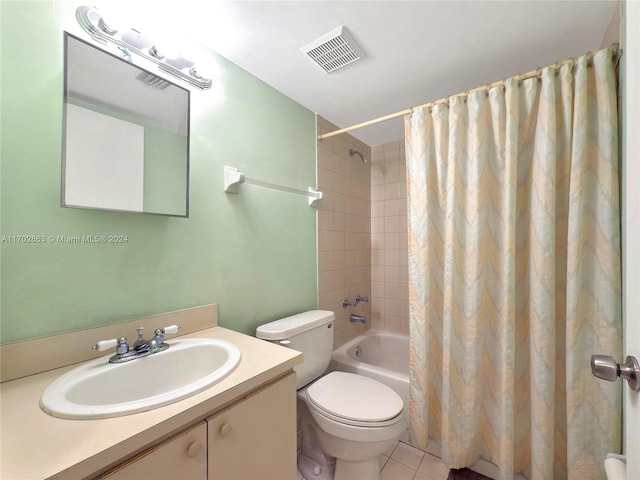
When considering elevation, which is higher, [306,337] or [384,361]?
[306,337]

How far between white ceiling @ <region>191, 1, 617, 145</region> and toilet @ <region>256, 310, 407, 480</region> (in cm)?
140

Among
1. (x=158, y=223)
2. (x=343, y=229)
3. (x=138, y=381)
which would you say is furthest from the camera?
(x=343, y=229)

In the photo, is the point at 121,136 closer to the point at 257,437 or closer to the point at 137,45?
the point at 137,45

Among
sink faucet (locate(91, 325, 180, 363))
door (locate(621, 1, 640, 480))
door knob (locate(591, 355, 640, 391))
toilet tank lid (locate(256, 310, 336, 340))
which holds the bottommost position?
toilet tank lid (locate(256, 310, 336, 340))

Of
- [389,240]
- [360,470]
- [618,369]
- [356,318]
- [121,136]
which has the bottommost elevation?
[360,470]

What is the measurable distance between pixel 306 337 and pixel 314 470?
72 cm

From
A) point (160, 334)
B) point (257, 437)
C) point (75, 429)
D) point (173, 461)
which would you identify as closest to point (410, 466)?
point (257, 437)

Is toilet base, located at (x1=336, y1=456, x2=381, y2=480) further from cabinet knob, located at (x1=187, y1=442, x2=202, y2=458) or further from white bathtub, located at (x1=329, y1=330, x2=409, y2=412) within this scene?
cabinet knob, located at (x1=187, y1=442, x2=202, y2=458)

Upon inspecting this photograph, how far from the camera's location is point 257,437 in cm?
80

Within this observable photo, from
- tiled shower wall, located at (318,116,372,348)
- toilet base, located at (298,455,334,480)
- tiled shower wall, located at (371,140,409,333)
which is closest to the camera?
toilet base, located at (298,455,334,480)

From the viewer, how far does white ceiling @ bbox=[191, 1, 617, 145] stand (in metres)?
1.06

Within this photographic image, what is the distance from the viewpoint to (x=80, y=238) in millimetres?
871

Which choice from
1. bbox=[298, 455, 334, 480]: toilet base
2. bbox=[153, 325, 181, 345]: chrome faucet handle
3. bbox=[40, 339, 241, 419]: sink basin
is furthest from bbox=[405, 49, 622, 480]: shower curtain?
bbox=[153, 325, 181, 345]: chrome faucet handle

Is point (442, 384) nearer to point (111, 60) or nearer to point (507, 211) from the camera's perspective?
point (507, 211)
